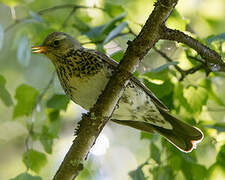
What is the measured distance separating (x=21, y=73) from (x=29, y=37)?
286 cm

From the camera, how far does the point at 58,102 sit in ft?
11.5

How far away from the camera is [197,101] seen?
131 inches

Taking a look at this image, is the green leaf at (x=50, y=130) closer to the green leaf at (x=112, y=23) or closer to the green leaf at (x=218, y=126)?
the green leaf at (x=112, y=23)

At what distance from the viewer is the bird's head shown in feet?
11.8

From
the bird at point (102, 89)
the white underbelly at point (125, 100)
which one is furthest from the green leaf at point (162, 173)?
the white underbelly at point (125, 100)

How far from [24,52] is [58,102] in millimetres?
508

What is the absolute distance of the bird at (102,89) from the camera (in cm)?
327

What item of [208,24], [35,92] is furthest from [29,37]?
[208,24]

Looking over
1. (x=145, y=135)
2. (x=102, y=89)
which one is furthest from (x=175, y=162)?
(x=102, y=89)

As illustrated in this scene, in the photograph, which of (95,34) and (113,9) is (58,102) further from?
(113,9)

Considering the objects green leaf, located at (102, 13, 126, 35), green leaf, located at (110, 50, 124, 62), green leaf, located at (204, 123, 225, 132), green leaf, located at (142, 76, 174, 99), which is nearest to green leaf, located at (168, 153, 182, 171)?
green leaf, located at (204, 123, 225, 132)

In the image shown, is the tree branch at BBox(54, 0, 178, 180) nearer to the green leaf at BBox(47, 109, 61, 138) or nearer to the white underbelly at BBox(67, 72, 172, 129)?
the white underbelly at BBox(67, 72, 172, 129)

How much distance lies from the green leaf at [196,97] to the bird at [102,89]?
0.53 ft

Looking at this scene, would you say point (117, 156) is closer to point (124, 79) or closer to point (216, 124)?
point (216, 124)
